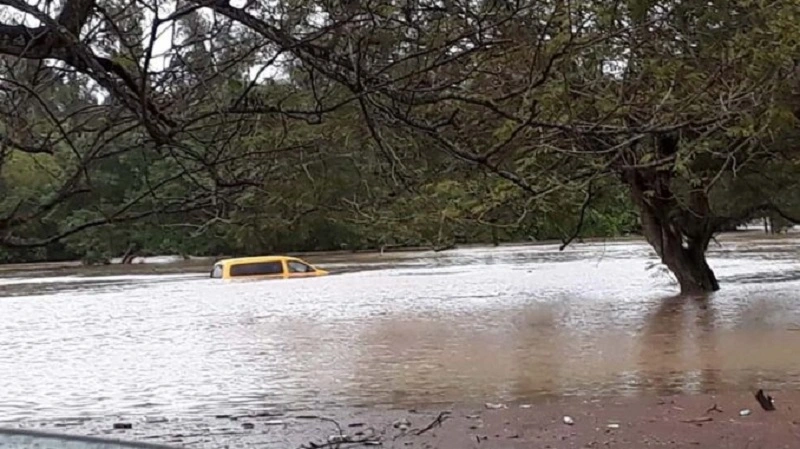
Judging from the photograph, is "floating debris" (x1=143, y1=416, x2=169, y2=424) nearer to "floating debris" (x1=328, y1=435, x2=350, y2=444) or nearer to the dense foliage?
"floating debris" (x1=328, y1=435, x2=350, y2=444)

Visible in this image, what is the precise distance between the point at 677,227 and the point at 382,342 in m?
6.53

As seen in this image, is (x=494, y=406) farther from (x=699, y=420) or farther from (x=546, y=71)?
(x=546, y=71)

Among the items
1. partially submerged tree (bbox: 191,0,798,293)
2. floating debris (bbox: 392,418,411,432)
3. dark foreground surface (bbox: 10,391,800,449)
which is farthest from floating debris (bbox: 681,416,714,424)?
floating debris (bbox: 392,418,411,432)

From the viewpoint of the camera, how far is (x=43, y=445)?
5.66 ft

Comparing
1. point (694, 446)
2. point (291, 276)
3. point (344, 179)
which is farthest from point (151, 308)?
point (694, 446)

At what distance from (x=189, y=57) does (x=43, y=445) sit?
3379 millimetres

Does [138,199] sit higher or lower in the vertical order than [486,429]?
higher

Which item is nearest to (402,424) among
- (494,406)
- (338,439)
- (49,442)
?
(338,439)

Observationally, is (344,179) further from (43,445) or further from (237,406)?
(43,445)

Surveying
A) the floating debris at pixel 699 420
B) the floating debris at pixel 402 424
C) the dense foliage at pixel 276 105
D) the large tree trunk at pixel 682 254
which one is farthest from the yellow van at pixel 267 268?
the floating debris at pixel 699 420

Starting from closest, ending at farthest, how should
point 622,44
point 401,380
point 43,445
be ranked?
point 43,445 → point 622,44 → point 401,380

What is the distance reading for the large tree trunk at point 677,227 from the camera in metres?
16.4

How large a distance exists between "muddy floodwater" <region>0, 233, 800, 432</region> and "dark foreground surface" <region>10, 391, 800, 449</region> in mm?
646

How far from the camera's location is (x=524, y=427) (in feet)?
26.4
